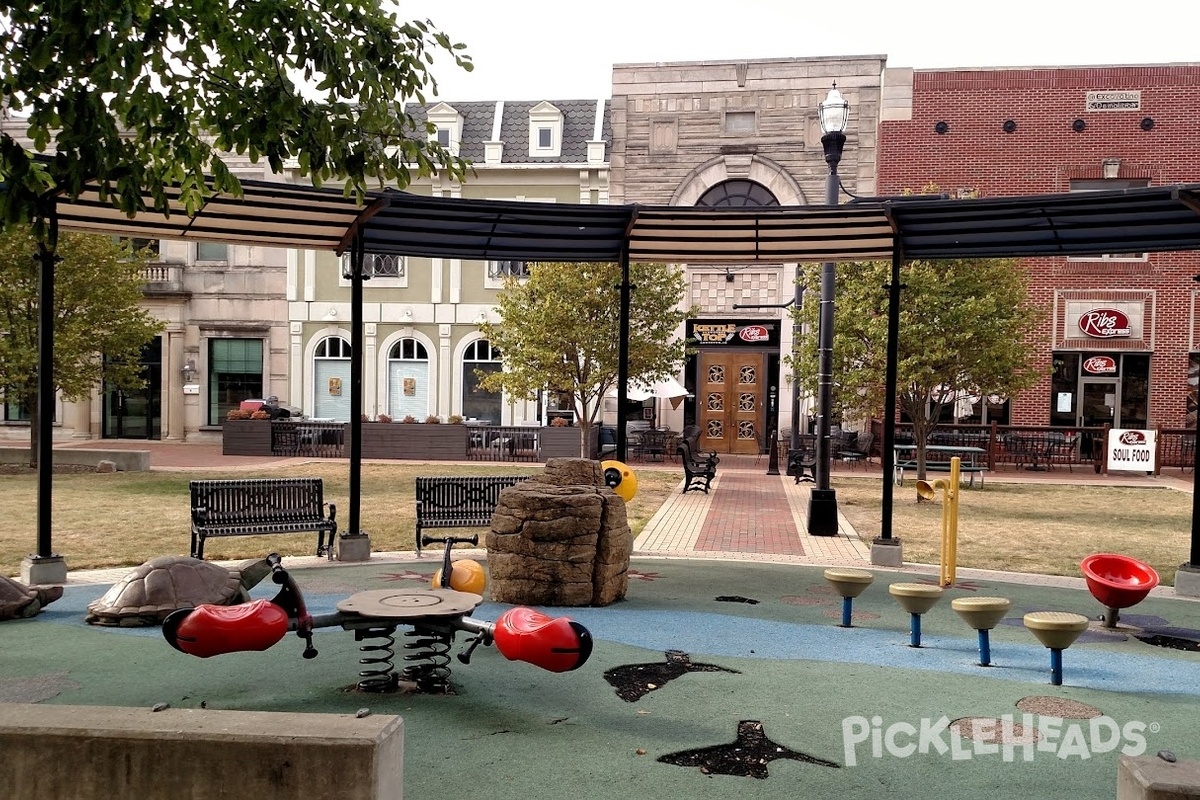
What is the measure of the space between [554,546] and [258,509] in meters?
4.07

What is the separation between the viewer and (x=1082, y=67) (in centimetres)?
2706

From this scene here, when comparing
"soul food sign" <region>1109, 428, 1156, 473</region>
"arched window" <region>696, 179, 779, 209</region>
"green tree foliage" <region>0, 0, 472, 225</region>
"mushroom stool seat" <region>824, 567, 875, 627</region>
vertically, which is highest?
"arched window" <region>696, 179, 779, 209</region>

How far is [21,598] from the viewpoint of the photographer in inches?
299

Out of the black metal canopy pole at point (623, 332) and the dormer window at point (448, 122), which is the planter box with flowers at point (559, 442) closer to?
the dormer window at point (448, 122)

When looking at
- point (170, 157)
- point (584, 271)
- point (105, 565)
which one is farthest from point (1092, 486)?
point (170, 157)

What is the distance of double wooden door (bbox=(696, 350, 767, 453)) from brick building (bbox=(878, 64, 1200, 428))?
→ 20.4 ft

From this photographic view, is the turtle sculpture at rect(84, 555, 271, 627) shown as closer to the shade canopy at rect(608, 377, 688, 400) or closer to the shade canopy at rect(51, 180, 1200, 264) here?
the shade canopy at rect(51, 180, 1200, 264)

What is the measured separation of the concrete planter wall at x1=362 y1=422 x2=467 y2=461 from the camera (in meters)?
25.8

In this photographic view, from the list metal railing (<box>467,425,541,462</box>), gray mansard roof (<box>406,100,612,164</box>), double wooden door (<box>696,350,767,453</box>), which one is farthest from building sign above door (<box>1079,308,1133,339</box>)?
metal railing (<box>467,425,541,462</box>)

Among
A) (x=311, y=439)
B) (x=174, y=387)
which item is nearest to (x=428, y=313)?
(x=311, y=439)

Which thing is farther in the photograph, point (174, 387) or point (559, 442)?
point (174, 387)

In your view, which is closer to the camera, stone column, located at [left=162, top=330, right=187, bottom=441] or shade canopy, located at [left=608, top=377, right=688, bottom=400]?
shade canopy, located at [left=608, top=377, right=688, bottom=400]

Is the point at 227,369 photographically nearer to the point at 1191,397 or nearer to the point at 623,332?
the point at 623,332

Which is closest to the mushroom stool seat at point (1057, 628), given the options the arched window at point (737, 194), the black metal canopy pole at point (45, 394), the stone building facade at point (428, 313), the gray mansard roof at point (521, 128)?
the black metal canopy pole at point (45, 394)
